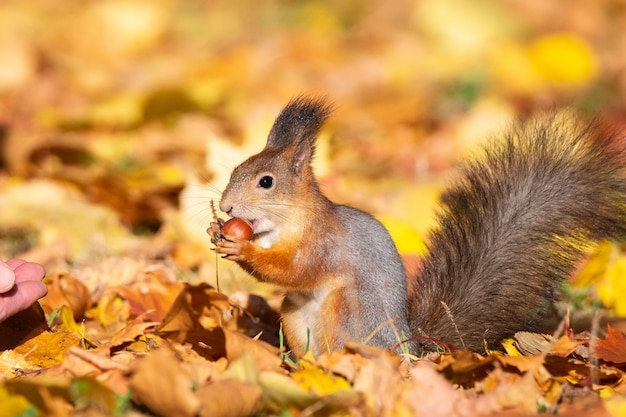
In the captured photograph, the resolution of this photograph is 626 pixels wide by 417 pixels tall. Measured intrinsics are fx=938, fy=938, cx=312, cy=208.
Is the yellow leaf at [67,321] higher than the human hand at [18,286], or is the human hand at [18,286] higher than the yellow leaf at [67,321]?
the human hand at [18,286]

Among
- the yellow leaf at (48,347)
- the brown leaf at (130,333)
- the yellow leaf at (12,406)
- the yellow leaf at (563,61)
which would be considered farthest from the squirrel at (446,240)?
the yellow leaf at (563,61)

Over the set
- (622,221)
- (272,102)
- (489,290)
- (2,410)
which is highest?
(272,102)

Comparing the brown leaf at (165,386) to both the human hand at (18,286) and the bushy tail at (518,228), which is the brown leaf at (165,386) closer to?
the human hand at (18,286)

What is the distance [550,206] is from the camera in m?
2.47

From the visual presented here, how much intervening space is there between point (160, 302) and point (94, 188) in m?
1.48

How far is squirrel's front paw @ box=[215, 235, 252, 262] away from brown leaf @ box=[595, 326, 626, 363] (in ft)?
2.91

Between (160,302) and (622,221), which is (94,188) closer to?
(160,302)

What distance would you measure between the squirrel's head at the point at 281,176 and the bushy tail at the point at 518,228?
41 centimetres

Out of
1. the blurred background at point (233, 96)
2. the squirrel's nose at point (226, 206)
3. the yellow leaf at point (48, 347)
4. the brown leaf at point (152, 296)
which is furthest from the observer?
the blurred background at point (233, 96)

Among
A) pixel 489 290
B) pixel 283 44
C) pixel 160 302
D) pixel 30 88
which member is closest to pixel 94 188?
pixel 160 302

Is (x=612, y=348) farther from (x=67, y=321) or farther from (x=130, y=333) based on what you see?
(x=67, y=321)

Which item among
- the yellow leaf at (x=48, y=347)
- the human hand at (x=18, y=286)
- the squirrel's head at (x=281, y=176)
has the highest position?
the squirrel's head at (x=281, y=176)

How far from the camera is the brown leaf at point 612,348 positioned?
2191mm

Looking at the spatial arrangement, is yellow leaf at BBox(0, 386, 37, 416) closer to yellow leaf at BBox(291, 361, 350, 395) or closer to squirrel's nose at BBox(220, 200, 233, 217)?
yellow leaf at BBox(291, 361, 350, 395)
